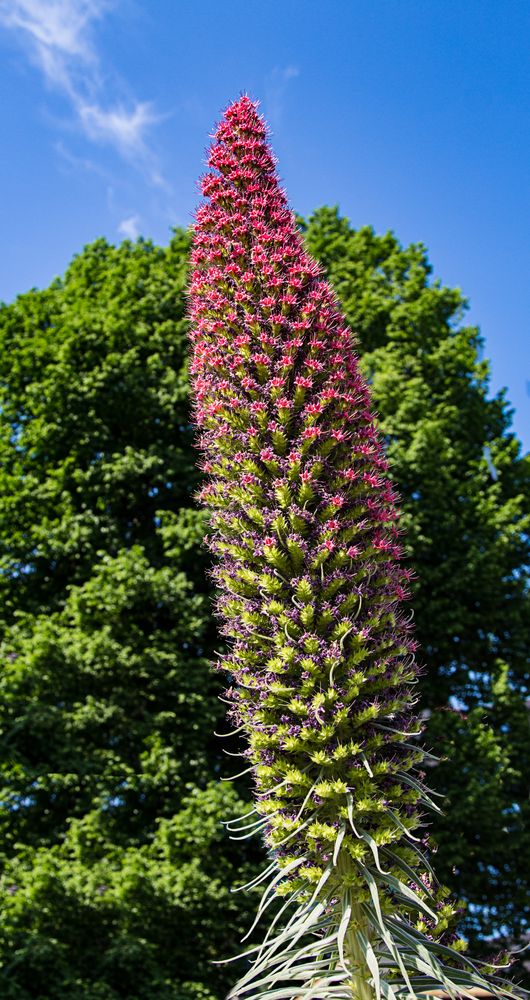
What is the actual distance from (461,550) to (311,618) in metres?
13.1

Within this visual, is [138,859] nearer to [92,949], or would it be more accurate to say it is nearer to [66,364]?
[92,949]

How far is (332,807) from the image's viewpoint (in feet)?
11.1

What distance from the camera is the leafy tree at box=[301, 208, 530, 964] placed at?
13.9m

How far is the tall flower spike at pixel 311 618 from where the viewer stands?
3285 millimetres

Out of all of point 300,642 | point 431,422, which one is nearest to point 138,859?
point 431,422

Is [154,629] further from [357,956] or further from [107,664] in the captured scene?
[357,956]

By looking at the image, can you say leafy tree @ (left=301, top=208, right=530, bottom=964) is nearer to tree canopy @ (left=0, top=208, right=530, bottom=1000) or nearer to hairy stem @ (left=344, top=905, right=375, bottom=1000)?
tree canopy @ (left=0, top=208, right=530, bottom=1000)

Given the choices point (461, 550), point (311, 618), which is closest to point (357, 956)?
point (311, 618)

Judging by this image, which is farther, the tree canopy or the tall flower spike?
the tree canopy

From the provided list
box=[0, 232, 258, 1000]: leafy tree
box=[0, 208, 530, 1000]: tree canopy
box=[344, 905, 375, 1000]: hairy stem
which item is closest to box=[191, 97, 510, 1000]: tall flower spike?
box=[344, 905, 375, 1000]: hairy stem

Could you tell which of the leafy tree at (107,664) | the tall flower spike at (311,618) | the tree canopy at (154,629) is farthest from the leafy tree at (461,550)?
the tall flower spike at (311,618)

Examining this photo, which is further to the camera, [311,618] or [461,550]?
[461,550]

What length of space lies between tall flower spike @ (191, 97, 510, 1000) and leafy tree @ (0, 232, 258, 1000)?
9.46 metres

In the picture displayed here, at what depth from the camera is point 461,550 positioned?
15984 mm
